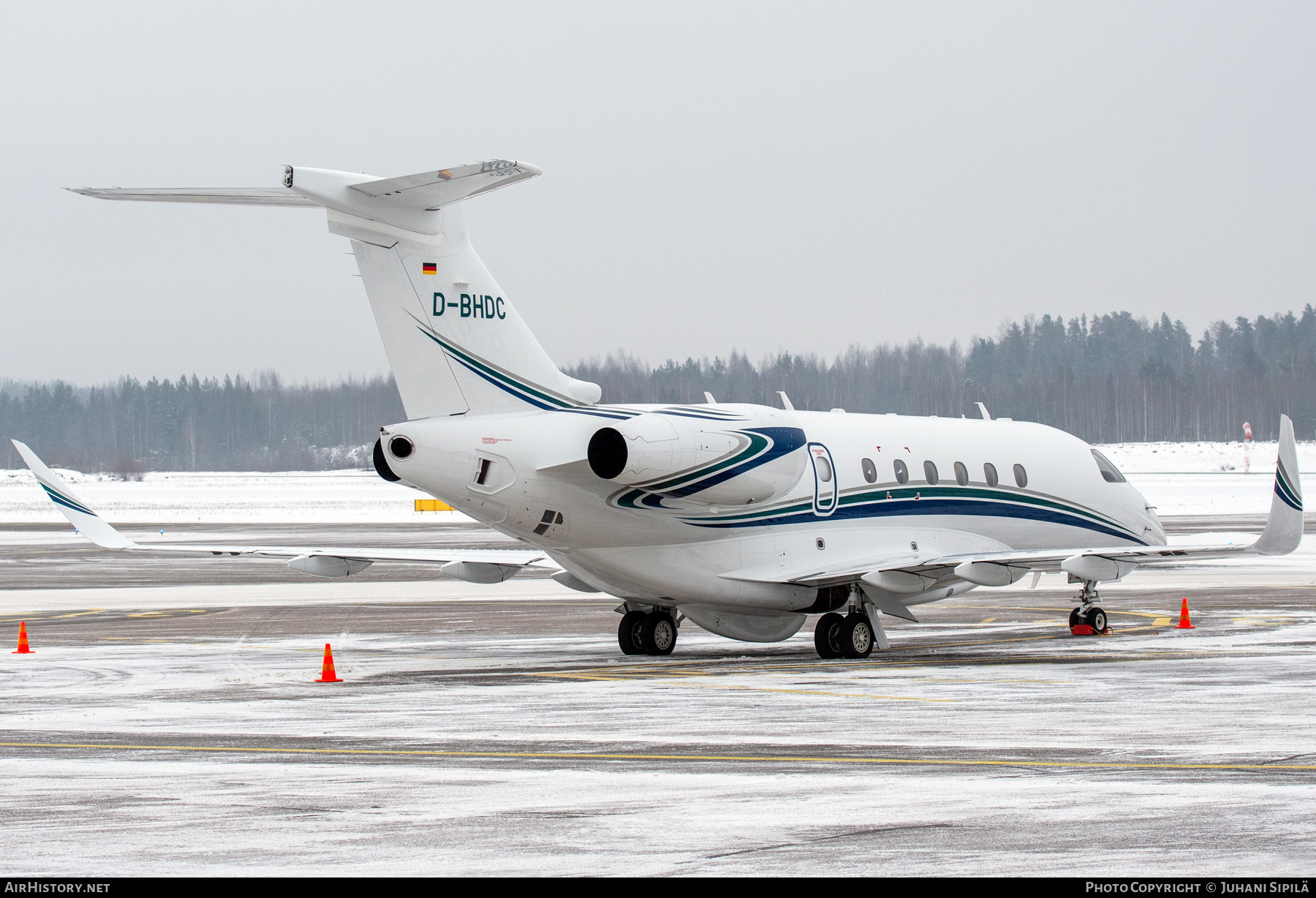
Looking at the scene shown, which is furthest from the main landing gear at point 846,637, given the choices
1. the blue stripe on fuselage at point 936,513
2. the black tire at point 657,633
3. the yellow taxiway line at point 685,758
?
the yellow taxiway line at point 685,758

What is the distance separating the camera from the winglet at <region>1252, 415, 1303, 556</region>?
69.1 ft

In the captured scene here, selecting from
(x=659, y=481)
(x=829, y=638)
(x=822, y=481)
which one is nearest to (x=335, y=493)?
(x=822, y=481)

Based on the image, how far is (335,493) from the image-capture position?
9975 centimetres

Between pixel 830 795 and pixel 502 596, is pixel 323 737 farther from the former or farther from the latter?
pixel 502 596

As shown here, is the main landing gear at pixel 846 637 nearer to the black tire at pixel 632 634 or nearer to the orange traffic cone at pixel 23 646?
the black tire at pixel 632 634

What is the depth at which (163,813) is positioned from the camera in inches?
389

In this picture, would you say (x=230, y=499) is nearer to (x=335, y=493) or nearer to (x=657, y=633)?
(x=335, y=493)

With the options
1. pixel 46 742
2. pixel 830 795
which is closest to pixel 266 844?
pixel 830 795

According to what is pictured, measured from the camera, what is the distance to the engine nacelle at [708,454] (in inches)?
722

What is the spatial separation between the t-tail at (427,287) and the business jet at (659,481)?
24 mm

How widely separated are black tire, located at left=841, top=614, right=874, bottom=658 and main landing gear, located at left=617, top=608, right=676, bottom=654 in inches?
94.7

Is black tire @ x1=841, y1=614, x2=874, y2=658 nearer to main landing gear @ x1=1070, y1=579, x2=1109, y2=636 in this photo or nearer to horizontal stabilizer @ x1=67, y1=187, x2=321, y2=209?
main landing gear @ x1=1070, y1=579, x2=1109, y2=636

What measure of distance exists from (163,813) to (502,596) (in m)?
24.3

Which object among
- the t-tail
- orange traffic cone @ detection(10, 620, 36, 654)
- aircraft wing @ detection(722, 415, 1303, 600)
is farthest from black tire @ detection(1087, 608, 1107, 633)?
orange traffic cone @ detection(10, 620, 36, 654)
